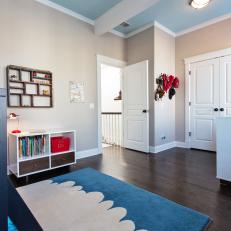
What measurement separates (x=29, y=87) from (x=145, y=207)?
2.46 m

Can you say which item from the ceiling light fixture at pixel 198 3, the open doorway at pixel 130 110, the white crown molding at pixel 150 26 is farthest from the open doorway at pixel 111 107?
the ceiling light fixture at pixel 198 3

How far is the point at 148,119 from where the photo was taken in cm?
381

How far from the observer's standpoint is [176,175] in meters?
Result: 2.49

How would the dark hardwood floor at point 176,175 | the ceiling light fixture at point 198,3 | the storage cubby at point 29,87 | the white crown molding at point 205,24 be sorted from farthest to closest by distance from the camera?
the white crown molding at point 205,24 → the ceiling light fixture at point 198,3 → the storage cubby at point 29,87 → the dark hardwood floor at point 176,175

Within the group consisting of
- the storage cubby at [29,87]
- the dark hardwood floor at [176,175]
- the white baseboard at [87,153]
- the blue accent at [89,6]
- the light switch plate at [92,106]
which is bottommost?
the dark hardwood floor at [176,175]

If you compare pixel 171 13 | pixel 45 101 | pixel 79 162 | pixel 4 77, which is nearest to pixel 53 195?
pixel 79 162


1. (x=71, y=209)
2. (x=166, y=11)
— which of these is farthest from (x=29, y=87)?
(x=166, y=11)

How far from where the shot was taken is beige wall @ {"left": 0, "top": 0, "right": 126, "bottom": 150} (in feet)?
8.59

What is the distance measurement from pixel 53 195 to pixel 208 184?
1928 mm

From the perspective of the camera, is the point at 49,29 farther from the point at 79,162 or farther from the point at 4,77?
the point at 79,162

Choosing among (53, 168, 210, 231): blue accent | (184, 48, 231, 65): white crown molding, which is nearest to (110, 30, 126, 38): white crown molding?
(184, 48, 231, 65): white crown molding

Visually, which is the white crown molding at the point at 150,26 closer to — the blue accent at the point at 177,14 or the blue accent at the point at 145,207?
the blue accent at the point at 177,14

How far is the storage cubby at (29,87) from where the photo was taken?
2.59 meters

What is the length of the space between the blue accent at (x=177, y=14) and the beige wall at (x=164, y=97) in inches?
11.6
